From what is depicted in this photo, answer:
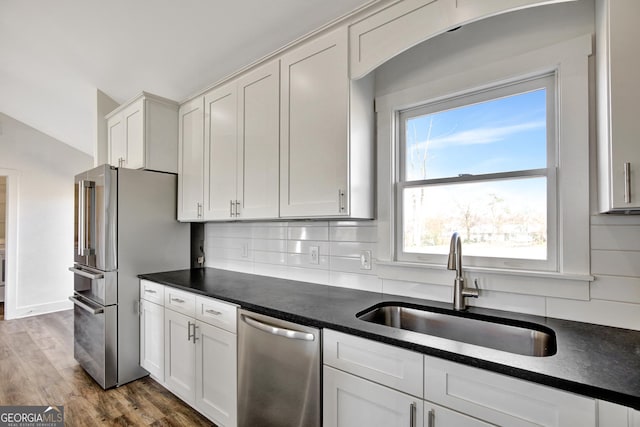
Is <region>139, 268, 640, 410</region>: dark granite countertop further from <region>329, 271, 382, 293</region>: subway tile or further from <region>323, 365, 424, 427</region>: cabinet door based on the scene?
<region>323, 365, 424, 427</region>: cabinet door

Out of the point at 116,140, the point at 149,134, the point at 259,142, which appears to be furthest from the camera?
the point at 116,140

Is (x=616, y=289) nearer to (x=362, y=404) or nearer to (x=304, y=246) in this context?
(x=362, y=404)

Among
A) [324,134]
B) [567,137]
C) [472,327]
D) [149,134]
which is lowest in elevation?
Result: [472,327]

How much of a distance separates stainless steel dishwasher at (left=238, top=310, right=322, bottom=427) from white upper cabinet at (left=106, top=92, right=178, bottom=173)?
1.72 m

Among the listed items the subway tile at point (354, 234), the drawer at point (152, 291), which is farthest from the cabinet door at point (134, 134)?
the subway tile at point (354, 234)

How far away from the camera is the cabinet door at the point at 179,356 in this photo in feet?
7.04

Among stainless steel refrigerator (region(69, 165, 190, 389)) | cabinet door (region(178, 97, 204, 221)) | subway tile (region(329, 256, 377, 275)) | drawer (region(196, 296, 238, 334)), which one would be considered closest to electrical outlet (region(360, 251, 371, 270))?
subway tile (region(329, 256, 377, 275))

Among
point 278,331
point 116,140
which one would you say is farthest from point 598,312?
point 116,140

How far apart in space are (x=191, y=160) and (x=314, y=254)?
139 cm

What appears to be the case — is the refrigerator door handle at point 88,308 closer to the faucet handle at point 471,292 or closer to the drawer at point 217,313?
the drawer at point 217,313

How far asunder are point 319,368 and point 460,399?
1.98 ft

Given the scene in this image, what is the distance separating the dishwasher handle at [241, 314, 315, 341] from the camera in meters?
1.48

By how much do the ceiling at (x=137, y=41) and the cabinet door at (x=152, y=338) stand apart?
189 cm

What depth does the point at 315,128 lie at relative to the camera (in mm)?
1886
